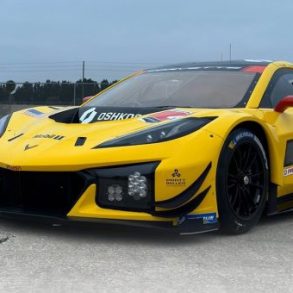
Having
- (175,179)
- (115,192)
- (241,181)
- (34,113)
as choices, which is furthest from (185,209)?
(34,113)

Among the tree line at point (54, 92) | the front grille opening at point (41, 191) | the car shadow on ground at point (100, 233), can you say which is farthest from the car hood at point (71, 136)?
the tree line at point (54, 92)

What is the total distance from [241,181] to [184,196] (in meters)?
0.63

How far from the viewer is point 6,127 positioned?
5152 mm

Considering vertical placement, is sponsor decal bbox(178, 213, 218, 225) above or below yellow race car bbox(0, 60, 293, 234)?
below

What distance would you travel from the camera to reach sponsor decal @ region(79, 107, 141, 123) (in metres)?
4.71

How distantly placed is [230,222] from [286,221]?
1.04 meters

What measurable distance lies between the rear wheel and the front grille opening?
1.02 meters

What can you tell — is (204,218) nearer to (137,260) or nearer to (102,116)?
(137,260)

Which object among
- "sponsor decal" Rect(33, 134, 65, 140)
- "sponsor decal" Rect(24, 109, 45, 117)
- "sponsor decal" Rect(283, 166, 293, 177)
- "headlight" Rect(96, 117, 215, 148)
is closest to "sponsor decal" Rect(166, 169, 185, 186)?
"headlight" Rect(96, 117, 215, 148)

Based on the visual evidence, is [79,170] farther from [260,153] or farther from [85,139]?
[260,153]

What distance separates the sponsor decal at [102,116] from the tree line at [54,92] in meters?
18.9

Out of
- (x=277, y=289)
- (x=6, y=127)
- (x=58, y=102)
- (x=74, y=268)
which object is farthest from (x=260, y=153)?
(x=58, y=102)

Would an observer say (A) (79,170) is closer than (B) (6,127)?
Yes

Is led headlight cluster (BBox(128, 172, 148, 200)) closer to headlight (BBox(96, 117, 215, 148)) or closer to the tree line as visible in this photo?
headlight (BBox(96, 117, 215, 148))
